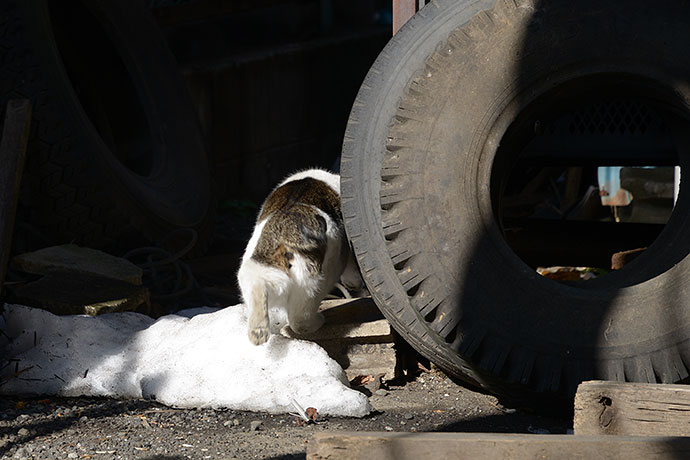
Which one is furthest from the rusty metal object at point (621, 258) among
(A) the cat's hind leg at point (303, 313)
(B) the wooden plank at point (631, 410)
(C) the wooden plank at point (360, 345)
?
(B) the wooden plank at point (631, 410)

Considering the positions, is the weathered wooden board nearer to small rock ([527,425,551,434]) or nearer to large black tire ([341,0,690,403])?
large black tire ([341,0,690,403])

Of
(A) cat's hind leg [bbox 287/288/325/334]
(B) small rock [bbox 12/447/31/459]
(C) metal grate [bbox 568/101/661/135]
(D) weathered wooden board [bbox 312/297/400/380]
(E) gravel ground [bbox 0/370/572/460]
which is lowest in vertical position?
(B) small rock [bbox 12/447/31/459]

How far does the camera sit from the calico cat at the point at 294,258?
11.2 ft

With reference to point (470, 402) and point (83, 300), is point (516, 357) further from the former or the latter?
point (83, 300)

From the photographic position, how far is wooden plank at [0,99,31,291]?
3754mm

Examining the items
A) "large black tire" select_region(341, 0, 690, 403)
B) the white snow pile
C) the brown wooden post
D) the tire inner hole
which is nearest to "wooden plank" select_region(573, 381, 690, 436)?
"large black tire" select_region(341, 0, 690, 403)

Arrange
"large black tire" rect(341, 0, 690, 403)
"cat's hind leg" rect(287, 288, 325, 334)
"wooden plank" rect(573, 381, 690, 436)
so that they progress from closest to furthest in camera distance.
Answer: "wooden plank" rect(573, 381, 690, 436) < "large black tire" rect(341, 0, 690, 403) < "cat's hind leg" rect(287, 288, 325, 334)

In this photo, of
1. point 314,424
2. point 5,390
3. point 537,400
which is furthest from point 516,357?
point 5,390

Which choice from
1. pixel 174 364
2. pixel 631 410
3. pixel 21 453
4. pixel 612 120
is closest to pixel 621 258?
pixel 612 120

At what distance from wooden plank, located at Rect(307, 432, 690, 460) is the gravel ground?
81cm

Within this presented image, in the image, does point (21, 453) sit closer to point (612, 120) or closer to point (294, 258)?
point (294, 258)

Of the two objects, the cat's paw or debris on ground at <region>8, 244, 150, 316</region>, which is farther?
debris on ground at <region>8, 244, 150, 316</region>

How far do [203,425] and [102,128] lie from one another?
2.69m

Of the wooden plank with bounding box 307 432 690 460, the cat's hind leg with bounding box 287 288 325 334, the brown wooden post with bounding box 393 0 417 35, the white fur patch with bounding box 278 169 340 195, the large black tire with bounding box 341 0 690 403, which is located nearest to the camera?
the wooden plank with bounding box 307 432 690 460
